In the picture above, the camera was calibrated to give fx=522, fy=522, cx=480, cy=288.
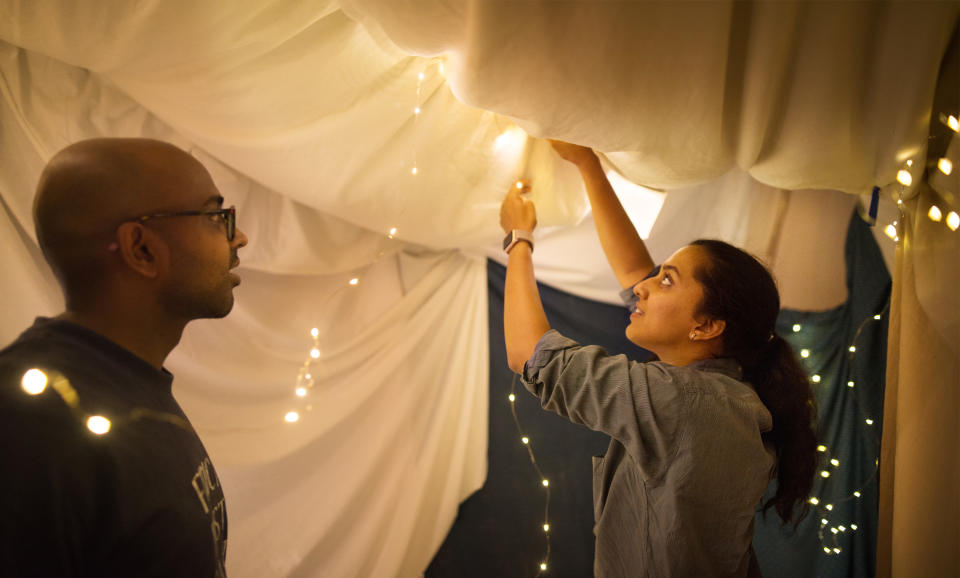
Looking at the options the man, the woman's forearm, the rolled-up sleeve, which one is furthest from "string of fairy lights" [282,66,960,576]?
the man

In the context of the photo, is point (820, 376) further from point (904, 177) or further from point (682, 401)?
point (682, 401)

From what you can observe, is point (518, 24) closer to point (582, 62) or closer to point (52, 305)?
point (582, 62)

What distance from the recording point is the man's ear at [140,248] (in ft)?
Result: 2.63

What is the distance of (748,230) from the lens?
160cm

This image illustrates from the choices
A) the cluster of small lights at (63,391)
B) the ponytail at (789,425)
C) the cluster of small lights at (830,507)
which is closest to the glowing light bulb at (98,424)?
the cluster of small lights at (63,391)

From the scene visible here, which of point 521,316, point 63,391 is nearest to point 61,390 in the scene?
point 63,391

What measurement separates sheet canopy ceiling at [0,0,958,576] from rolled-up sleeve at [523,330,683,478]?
482mm

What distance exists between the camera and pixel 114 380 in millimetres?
777

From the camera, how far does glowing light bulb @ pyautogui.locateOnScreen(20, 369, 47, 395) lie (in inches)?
26.1

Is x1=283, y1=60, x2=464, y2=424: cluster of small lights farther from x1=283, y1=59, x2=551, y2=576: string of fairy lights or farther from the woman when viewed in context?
the woman

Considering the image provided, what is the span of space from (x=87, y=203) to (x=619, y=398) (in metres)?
0.90

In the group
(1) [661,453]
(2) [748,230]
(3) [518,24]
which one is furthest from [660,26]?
(2) [748,230]

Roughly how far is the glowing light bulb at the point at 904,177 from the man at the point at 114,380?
1.33 meters

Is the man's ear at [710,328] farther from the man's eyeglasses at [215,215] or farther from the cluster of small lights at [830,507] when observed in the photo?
the man's eyeglasses at [215,215]
